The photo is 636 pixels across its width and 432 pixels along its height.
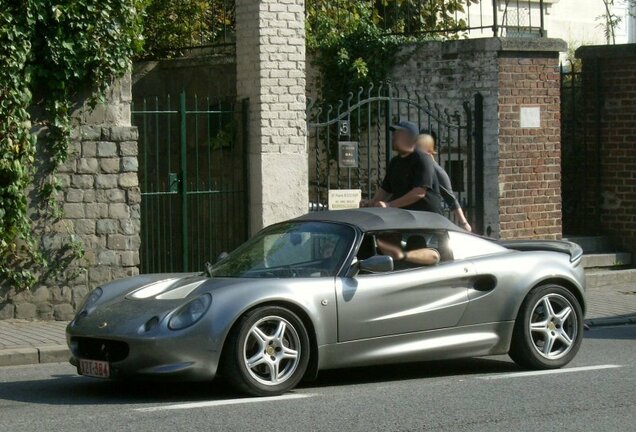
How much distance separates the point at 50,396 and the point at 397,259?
272 cm

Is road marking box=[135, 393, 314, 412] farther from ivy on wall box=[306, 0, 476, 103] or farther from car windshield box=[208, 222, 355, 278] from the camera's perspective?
ivy on wall box=[306, 0, 476, 103]

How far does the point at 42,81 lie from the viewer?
13.2 metres

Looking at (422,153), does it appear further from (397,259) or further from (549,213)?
(549,213)

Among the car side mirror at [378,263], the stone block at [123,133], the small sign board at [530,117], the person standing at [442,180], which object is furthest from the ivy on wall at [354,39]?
the car side mirror at [378,263]

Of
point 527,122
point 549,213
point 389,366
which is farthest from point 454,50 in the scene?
point 389,366

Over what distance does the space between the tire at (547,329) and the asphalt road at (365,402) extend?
15 cm

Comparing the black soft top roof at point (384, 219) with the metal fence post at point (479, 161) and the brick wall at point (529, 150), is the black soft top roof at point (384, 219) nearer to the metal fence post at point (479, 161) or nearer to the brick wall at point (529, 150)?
the metal fence post at point (479, 161)

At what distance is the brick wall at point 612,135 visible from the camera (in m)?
18.3

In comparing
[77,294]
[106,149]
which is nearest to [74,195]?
[106,149]

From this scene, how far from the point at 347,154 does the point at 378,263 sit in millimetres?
6554

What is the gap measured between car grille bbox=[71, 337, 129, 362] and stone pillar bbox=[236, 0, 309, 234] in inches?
251

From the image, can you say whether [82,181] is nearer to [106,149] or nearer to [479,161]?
[106,149]

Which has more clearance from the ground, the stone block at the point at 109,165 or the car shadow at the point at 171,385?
the stone block at the point at 109,165

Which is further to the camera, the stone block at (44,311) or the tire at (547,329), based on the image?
the stone block at (44,311)
